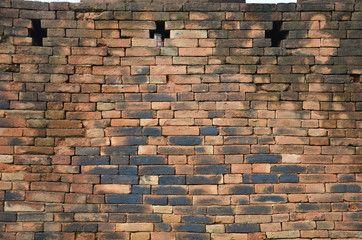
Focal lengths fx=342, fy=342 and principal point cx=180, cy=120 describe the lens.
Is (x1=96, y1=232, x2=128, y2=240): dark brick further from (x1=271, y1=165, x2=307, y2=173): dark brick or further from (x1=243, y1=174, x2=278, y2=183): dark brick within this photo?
(x1=271, y1=165, x2=307, y2=173): dark brick

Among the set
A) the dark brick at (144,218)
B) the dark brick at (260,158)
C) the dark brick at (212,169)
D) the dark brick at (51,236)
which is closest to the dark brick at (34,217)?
the dark brick at (51,236)

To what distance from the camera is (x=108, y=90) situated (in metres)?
3.44

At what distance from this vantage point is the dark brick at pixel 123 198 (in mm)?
3344

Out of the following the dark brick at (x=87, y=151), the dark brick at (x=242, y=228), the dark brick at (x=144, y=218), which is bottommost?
the dark brick at (x=242, y=228)

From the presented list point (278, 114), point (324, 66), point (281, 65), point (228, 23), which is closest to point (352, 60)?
point (324, 66)

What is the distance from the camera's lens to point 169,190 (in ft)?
11.0

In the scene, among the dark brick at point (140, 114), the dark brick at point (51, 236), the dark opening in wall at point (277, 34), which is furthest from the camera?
the dark opening in wall at point (277, 34)

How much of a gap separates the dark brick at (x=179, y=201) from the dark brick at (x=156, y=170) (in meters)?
0.25

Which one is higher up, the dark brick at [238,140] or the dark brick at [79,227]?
the dark brick at [238,140]

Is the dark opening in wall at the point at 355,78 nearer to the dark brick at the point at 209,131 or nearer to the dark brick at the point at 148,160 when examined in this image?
the dark brick at the point at 209,131

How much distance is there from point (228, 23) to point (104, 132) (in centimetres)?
167

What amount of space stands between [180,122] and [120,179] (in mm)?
813

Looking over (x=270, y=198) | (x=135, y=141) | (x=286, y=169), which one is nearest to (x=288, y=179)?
(x=286, y=169)

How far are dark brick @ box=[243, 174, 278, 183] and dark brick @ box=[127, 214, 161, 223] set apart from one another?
933mm
